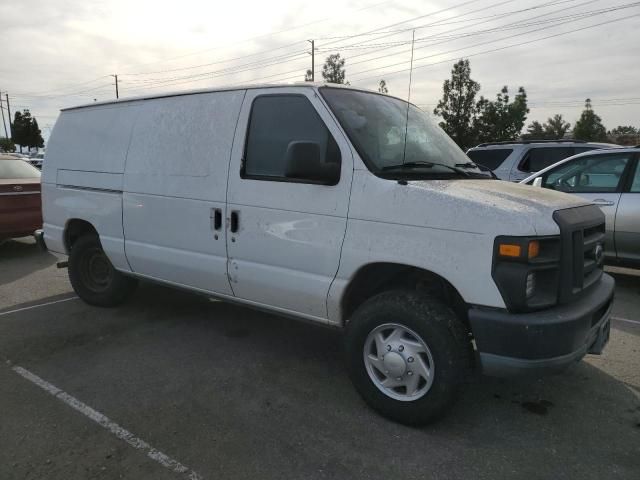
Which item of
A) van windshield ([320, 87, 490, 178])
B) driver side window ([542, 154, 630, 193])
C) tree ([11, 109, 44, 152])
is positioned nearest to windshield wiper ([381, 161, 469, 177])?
van windshield ([320, 87, 490, 178])

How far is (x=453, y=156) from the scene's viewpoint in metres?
3.89

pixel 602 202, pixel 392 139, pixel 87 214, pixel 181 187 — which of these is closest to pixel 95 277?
pixel 87 214

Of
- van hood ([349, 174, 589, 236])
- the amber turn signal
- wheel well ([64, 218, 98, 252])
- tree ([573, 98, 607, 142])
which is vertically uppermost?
tree ([573, 98, 607, 142])

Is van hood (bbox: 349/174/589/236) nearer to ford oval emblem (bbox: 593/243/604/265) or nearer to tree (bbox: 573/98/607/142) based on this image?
ford oval emblem (bbox: 593/243/604/265)

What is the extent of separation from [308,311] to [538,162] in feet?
26.5

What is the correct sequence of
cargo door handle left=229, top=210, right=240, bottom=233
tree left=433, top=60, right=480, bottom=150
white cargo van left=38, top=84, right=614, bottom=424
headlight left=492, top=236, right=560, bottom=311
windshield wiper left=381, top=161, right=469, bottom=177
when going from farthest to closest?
tree left=433, top=60, right=480, bottom=150 < cargo door handle left=229, top=210, right=240, bottom=233 < windshield wiper left=381, top=161, right=469, bottom=177 < white cargo van left=38, top=84, right=614, bottom=424 < headlight left=492, top=236, right=560, bottom=311

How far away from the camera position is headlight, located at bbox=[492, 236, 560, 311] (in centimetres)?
265

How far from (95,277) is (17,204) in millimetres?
3614

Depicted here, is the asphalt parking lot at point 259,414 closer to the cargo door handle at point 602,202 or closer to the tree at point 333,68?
the cargo door handle at point 602,202

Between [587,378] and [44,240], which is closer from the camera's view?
[587,378]

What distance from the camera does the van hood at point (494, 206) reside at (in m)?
2.70

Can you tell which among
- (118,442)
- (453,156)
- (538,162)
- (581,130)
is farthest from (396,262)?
(581,130)

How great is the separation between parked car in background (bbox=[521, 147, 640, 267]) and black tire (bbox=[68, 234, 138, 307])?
494 cm

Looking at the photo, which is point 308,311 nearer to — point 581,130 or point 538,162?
point 538,162
